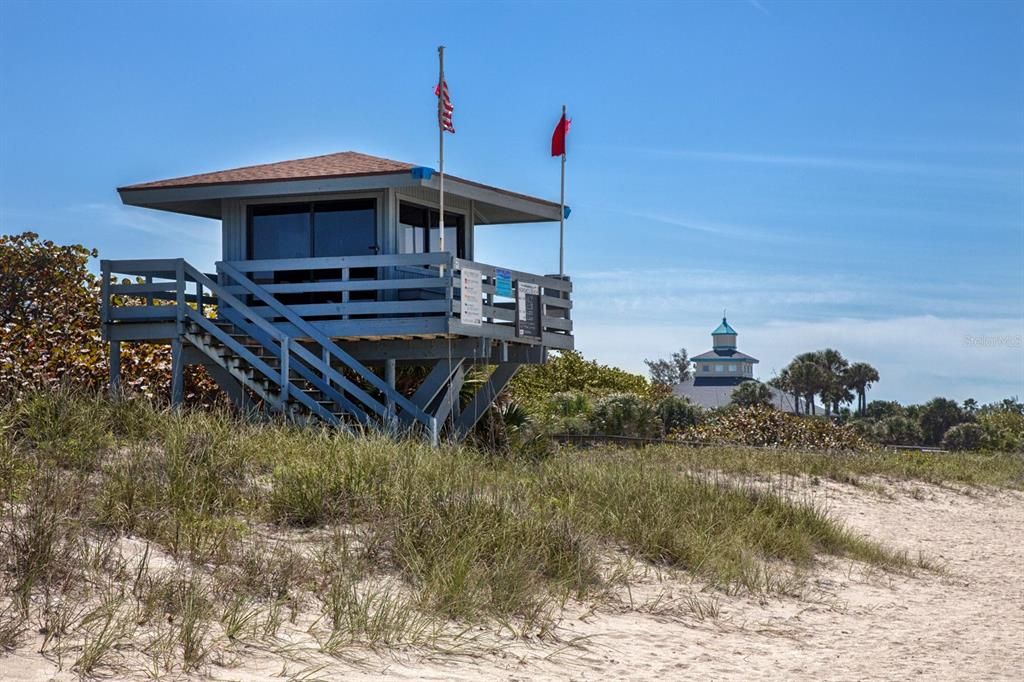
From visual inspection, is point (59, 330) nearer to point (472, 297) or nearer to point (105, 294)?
point (105, 294)

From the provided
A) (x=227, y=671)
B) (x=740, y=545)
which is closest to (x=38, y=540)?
(x=227, y=671)

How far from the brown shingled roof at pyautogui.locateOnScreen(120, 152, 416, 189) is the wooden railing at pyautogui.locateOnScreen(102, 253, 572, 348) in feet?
4.55

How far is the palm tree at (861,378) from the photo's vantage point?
8256 centimetres

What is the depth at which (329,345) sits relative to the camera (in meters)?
19.4

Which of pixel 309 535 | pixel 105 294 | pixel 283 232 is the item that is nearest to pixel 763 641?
pixel 309 535

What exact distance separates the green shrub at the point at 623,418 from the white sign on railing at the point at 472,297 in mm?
15804

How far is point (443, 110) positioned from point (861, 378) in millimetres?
68070

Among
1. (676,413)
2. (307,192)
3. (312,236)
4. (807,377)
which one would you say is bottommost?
(676,413)

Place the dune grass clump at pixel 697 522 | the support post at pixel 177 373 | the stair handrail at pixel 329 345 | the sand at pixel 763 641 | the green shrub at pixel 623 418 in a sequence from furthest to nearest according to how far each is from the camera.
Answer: the green shrub at pixel 623 418, the stair handrail at pixel 329 345, the support post at pixel 177 373, the dune grass clump at pixel 697 522, the sand at pixel 763 641

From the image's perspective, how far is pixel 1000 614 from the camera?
1215 cm

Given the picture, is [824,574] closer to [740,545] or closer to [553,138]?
[740,545]

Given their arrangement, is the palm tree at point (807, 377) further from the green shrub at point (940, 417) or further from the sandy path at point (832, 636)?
the sandy path at point (832, 636)

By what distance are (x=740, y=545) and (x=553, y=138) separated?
463 inches

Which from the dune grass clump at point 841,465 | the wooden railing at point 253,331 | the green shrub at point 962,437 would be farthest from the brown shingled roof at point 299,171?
the green shrub at point 962,437
